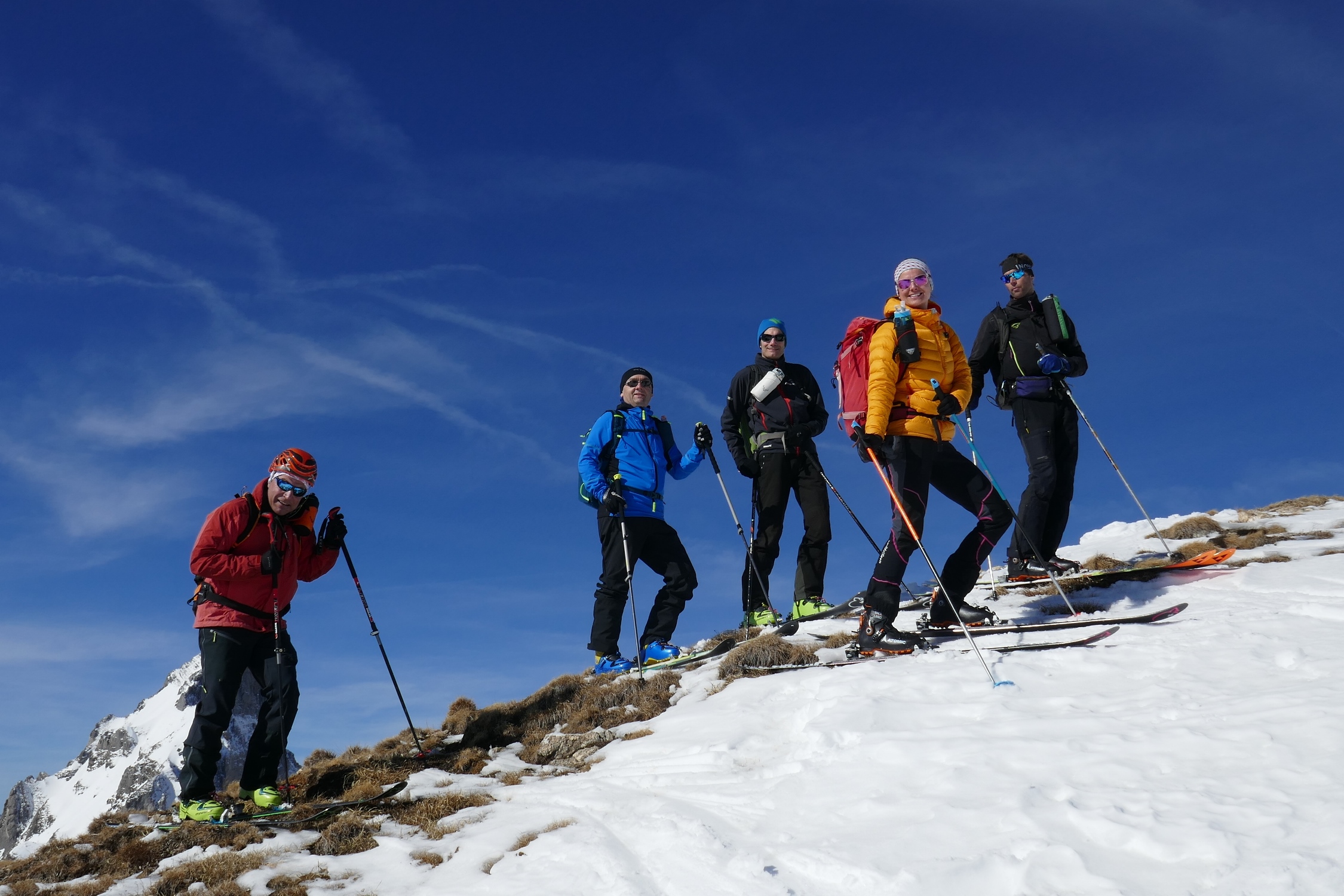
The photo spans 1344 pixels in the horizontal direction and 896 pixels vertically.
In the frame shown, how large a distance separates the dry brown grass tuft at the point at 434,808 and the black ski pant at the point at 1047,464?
648 centimetres

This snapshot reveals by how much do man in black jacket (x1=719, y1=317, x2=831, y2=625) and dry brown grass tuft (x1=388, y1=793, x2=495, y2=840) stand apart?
4.78m

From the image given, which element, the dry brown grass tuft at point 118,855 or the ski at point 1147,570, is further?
the ski at point 1147,570

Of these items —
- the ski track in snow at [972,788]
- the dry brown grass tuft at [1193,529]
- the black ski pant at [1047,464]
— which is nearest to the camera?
the ski track in snow at [972,788]

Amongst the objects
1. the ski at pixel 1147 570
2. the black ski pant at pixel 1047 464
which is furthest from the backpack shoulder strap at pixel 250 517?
the ski at pixel 1147 570

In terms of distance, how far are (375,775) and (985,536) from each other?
600 centimetres

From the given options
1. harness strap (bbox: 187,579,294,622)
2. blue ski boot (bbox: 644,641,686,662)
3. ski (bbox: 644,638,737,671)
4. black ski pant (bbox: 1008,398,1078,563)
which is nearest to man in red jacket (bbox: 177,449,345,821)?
harness strap (bbox: 187,579,294,622)

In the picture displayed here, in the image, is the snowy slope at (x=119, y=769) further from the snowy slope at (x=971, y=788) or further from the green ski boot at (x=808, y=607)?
the snowy slope at (x=971, y=788)

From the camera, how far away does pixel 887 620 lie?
26.7ft

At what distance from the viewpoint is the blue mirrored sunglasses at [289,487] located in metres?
8.07

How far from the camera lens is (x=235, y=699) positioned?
25.2 feet

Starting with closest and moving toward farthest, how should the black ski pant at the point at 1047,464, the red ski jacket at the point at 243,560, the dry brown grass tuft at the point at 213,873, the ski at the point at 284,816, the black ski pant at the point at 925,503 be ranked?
the dry brown grass tuft at the point at 213,873
the ski at the point at 284,816
the red ski jacket at the point at 243,560
the black ski pant at the point at 925,503
the black ski pant at the point at 1047,464

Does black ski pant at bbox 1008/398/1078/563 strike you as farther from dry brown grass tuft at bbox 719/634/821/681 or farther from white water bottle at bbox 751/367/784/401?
dry brown grass tuft at bbox 719/634/821/681

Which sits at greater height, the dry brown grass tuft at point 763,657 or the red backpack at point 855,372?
the red backpack at point 855,372

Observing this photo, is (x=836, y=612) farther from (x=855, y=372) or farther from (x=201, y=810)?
(x=201, y=810)
